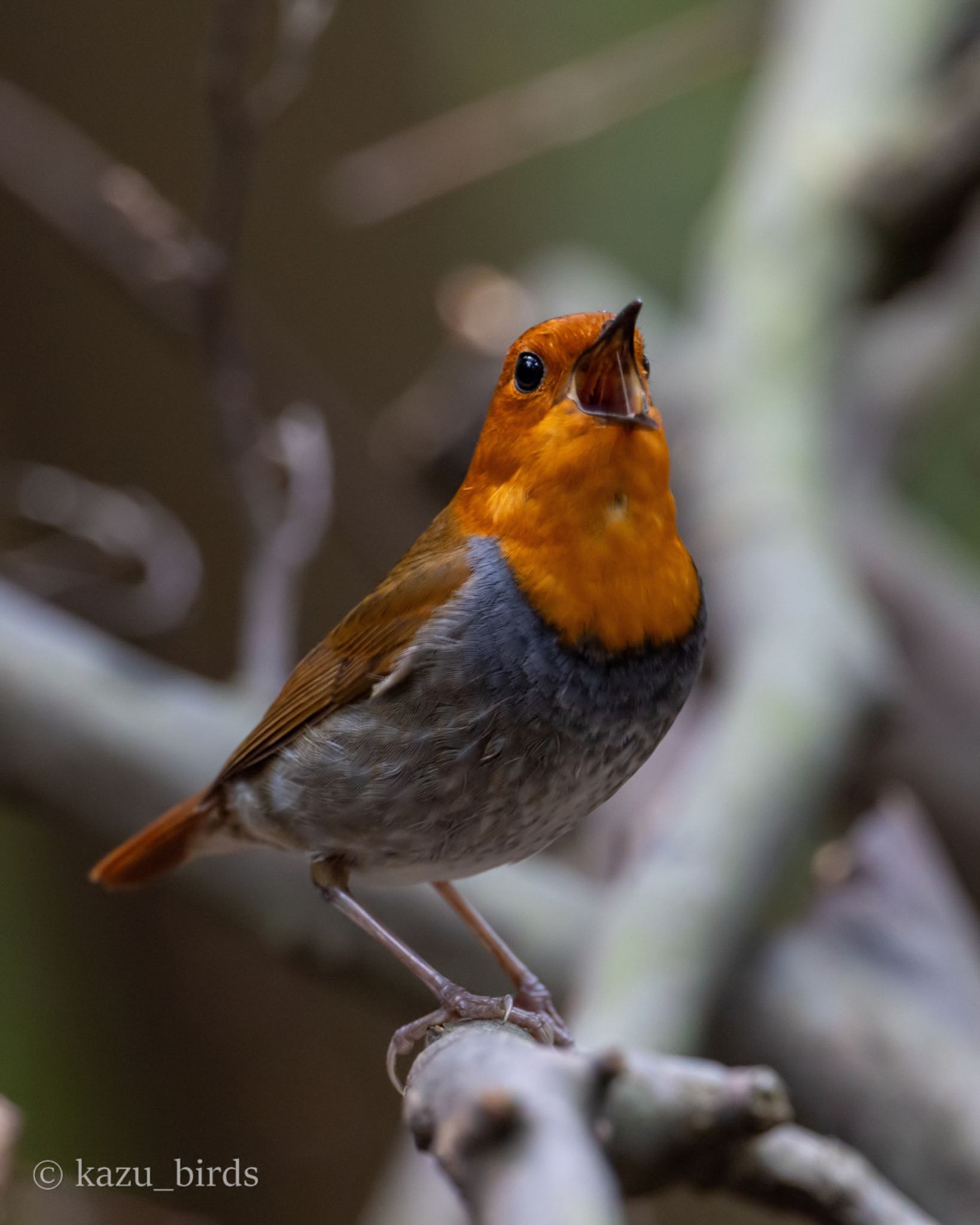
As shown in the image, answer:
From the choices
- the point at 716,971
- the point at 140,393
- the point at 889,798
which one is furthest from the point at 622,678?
the point at 140,393

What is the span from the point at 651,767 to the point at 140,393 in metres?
2.91

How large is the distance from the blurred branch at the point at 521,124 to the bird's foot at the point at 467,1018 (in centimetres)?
278

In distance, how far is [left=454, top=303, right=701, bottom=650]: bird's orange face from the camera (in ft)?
4.90

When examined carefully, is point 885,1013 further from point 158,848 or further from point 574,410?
point 574,410

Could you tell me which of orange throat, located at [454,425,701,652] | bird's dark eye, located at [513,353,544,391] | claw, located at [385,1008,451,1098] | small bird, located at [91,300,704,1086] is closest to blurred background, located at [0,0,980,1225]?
claw, located at [385,1008,451,1098]

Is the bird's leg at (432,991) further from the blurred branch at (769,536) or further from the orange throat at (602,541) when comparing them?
the blurred branch at (769,536)

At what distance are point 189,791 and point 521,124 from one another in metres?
2.93

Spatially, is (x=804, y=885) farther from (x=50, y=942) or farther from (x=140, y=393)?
(x=140, y=393)

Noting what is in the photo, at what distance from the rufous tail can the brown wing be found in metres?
A: 0.09

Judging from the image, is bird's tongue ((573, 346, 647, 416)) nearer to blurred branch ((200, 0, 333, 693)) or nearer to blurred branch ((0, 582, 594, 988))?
blurred branch ((200, 0, 333, 693))

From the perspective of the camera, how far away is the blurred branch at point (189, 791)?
9.77ft

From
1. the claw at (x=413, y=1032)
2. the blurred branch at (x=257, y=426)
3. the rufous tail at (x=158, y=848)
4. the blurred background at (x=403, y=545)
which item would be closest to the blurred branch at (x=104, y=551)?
the blurred background at (x=403, y=545)

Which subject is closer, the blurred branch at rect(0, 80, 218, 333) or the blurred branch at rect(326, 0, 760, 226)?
the blurred branch at rect(0, 80, 218, 333)

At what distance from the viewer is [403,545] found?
547 centimetres
